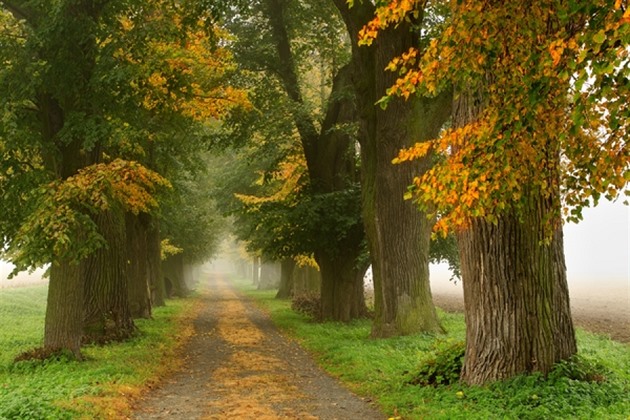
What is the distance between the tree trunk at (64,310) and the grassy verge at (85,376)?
1.57ft

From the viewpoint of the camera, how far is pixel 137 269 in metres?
21.3

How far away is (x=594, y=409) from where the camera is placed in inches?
259

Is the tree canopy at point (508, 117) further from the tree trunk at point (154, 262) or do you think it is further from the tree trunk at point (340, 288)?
the tree trunk at point (154, 262)

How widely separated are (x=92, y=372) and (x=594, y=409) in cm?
752

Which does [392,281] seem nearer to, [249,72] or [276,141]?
[276,141]

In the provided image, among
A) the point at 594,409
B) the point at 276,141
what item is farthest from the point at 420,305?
the point at 276,141

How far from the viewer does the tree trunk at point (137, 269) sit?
2081 centimetres

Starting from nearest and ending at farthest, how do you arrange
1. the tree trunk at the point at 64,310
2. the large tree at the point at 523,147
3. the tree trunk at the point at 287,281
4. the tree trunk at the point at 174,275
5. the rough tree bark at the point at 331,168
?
the large tree at the point at 523,147
the tree trunk at the point at 64,310
the rough tree bark at the point at 331,168
the tree trunk at the point at 287,281
the tree trunk at the point at 174,275

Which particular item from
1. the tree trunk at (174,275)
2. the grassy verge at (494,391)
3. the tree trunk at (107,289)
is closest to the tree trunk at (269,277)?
the tree trunk at (174,275)

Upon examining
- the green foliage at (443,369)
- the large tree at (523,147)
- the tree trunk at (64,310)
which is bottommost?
the green foliage at (443,369)

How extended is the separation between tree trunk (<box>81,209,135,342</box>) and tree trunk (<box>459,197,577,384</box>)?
9.38 m

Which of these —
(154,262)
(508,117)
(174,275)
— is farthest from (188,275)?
(508,117)

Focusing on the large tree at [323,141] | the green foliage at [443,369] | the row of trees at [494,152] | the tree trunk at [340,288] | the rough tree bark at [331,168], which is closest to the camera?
the row of trees at [494,152]

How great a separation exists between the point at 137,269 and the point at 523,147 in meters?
17.6
